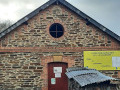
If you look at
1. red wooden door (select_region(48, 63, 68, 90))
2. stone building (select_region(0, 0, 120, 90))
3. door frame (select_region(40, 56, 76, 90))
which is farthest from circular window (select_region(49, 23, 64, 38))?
red wooden door (select_region(48, 63, 68, 90))

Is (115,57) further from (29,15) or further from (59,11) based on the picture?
(29,15)

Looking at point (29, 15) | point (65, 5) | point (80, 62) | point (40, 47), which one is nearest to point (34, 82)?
point (40, 47)

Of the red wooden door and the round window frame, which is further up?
the round window frame

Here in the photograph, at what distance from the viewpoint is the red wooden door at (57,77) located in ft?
35.9

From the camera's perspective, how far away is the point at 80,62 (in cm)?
1099

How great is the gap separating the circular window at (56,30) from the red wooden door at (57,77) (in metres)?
1.85

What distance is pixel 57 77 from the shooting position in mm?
10992

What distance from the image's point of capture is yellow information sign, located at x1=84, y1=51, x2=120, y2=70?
1107cm

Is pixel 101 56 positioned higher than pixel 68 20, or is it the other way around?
pixel 68 20

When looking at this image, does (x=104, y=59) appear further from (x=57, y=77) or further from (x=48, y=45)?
(x=48, y=45)

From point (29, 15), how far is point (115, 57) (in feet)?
19.3

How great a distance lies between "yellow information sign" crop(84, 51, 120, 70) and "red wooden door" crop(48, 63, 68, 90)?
1.68 m

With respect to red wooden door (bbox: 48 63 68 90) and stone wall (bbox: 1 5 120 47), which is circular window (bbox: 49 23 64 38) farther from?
red wooden door (bbox: 48 63 68 90)

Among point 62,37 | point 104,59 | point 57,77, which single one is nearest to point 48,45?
point 62,37
